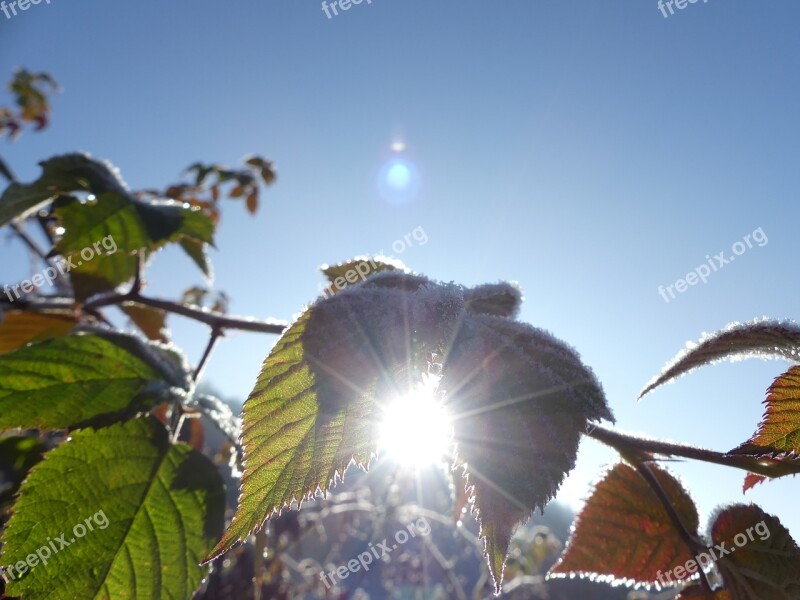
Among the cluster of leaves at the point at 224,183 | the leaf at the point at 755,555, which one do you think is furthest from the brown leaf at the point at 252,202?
the leaf at the point at 755,555

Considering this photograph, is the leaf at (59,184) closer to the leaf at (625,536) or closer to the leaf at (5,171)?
the leaf at (5,171)

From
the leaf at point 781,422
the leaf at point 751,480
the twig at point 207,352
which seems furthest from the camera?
the twig at point 207,352

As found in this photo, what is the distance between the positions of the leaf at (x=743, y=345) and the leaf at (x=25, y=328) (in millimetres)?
1585

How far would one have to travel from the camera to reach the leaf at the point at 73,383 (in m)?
0.95

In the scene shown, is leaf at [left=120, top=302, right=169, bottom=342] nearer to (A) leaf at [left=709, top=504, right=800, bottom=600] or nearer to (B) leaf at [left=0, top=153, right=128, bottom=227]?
(B) leaf at [left=0, top=153, right=128, bottom=227]

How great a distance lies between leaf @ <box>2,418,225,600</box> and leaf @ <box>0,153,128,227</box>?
80cm

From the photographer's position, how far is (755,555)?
2.86 feet

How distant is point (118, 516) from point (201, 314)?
61 centimetres

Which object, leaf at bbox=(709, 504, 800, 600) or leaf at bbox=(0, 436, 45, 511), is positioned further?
leaf at bbox=(0, 436, 45, 511)

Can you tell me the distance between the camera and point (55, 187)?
1.49m

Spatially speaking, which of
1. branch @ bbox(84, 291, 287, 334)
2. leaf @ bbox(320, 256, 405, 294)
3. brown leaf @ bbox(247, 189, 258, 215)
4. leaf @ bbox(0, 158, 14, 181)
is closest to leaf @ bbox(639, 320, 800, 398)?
leaf @ bbox(320, 256, 405, 294)

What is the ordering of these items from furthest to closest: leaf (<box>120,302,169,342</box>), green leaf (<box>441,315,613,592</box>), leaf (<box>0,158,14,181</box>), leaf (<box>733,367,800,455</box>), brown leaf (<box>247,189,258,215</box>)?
brown leaf (<box>247,189,258,215</box>) → leaf (<box>0,158,14,181</box>) → leaf (<box>120,302,169,342</box>) → leaf (<box>733,367,800,455</box>) → green leaf (<box>441,315,613,592</box>)

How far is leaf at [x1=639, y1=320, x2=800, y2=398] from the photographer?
77 centimetres

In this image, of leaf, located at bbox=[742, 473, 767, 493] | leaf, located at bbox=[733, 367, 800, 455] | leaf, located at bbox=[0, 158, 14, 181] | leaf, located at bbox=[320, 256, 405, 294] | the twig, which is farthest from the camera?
leaf, located at bbox=[0, 158, 14, 181]
